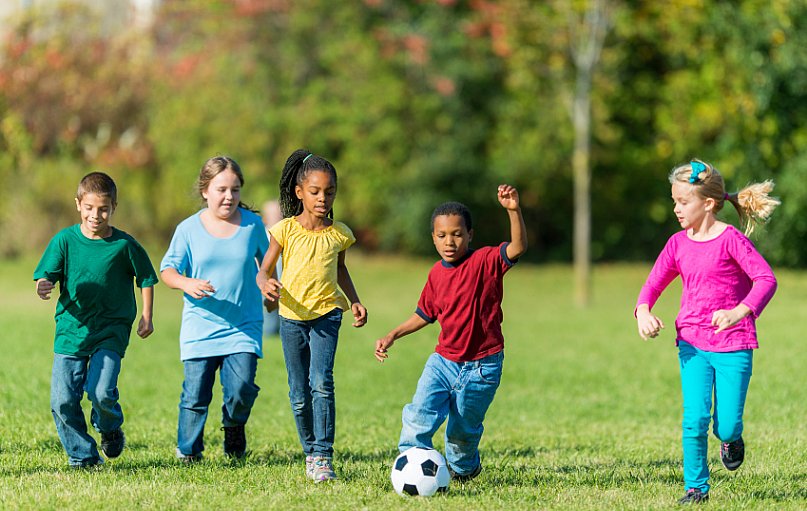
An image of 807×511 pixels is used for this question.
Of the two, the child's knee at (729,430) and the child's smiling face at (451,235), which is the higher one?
the child's smiling face at (451,235)

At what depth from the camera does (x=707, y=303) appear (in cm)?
607

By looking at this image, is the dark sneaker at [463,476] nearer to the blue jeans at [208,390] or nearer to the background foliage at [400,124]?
the blue jeans at [208,390]

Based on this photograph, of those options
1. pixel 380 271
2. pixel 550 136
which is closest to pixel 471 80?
pixel 550 136

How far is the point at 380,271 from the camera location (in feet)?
91.6

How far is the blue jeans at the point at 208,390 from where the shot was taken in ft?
23.3

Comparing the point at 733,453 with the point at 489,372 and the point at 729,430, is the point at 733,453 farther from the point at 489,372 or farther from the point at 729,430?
the point at 489,372

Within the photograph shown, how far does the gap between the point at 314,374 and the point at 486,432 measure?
2919 millimetres

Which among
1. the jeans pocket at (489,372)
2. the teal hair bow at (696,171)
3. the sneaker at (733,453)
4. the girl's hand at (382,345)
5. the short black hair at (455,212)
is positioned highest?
the teal hair bow at (696,171)

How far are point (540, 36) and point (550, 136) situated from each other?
5372 mm

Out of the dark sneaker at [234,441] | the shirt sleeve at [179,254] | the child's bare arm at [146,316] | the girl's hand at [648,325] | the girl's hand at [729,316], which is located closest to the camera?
the girl's hand at [729,316]

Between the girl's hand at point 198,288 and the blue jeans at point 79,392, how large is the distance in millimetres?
618

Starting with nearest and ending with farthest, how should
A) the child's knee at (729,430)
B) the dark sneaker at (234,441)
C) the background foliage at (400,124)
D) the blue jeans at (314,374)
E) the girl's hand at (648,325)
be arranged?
the girl's hand at (648,325)
the child's knee at (729,430)
the blue jeans at (314,374)
the dark sneaker at (234,441)
the background foliage at (400,124)

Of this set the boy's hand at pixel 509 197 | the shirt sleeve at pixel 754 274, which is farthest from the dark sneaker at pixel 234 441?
the shirt sleeve at pixel 754 274

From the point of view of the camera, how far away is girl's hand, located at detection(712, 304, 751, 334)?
5.80 meters
